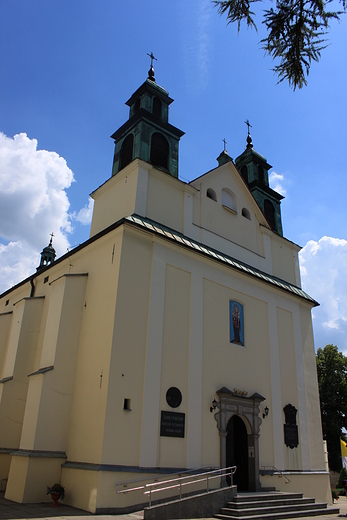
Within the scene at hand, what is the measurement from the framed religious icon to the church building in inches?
2.1

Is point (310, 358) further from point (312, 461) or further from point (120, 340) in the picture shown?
point (120, 340)

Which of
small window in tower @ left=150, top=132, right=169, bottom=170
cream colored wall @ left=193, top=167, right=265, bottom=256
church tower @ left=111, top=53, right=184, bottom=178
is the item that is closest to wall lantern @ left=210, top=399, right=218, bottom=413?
cream colored wall @ left=193, top=167, right=265, bottom=256

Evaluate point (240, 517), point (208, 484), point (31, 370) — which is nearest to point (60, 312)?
point (31, 370)

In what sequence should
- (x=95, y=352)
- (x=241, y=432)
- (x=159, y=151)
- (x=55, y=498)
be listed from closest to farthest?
1. (x=55, y=498)
2. (x=95, y=352)
3. (x=241, y=432)
4. (x=159, y=151)

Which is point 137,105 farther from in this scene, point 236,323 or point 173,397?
point 173,397

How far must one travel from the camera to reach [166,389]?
42.5ft

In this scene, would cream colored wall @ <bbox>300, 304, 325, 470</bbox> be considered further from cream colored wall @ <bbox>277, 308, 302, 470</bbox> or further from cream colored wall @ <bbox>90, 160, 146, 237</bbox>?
cream colored wall @ <bbox>90, 160, 146, 237</bbox>

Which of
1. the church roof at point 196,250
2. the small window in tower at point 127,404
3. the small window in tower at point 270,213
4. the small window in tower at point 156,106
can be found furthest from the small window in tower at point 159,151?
the small window in tower at point 127,404

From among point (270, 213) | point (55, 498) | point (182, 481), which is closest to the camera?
point (55, 498)

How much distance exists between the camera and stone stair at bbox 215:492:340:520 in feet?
37.5

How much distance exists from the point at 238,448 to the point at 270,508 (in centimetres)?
288

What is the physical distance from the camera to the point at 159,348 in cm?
1324

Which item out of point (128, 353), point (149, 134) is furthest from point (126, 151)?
point (128, 353)

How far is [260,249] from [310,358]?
5.30 metres
